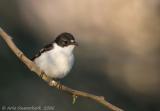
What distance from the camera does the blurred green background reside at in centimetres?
878

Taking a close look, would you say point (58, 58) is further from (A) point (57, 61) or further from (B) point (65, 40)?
(B) point (65, 40)

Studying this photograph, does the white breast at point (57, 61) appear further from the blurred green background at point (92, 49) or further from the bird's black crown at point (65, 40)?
the blurred green background at point (92, 49)

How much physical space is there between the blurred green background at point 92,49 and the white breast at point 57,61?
251 cm

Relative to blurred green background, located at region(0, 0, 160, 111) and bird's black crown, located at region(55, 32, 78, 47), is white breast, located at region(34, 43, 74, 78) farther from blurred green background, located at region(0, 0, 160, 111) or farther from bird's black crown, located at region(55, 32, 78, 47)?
blurred green background, located at region(0, 0, 160, 111)

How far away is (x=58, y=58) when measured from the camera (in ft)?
19.5

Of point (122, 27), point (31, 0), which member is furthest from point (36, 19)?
point (122, 27)

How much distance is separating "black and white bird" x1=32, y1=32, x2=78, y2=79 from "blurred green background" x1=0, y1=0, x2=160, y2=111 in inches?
98.2

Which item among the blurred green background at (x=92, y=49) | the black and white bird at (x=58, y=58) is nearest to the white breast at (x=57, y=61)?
the black and white bird at (x=58, y=58)

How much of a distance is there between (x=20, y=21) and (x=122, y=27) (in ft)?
5.95

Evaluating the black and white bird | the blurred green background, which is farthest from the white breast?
the blurred green background

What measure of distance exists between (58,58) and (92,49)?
4.19 meters

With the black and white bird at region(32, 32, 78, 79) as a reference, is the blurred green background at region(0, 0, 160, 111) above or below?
below

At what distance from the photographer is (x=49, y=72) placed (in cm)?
582

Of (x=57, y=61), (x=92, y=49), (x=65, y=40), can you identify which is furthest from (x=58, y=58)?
(x=92, y=49)
